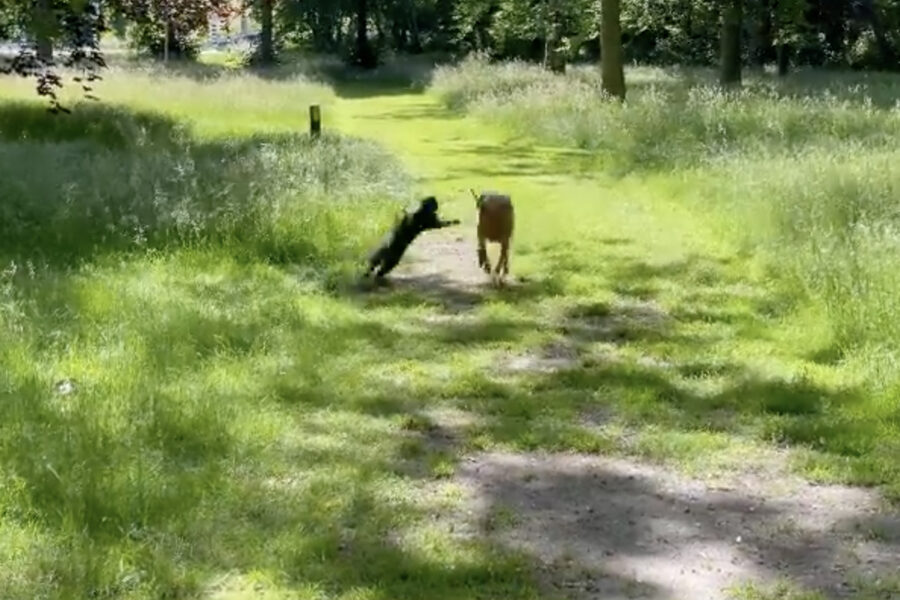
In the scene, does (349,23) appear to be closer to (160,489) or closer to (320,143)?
(320,143)

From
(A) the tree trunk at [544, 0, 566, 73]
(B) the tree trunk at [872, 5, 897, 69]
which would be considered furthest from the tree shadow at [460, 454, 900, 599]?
(B) the tree trunk at [872, 5, 897, 69]

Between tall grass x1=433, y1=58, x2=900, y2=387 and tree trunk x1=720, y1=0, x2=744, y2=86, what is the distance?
5.59 feet

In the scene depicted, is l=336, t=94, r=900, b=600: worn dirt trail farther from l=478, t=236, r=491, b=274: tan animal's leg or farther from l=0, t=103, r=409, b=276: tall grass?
l=0, t=103, r=409, b=276: tall grass

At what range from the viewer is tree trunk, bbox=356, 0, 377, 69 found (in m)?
48.7

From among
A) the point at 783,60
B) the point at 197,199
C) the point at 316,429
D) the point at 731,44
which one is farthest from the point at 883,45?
the point at 316,429

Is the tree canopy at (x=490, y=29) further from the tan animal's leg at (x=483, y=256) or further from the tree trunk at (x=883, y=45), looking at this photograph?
the tan animal's leg at (x=483, y=256)

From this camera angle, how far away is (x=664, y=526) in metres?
4.93

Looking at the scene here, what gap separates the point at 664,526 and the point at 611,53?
19.0 m

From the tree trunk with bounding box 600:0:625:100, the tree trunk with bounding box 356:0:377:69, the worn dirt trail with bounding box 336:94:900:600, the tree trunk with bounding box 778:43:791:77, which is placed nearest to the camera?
the worn dirt trail with bounding box 336:94:900:600

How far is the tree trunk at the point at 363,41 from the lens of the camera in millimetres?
48719

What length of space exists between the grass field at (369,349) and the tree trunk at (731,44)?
10.9 metres

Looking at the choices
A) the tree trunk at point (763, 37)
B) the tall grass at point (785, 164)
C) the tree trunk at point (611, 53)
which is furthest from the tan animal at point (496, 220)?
the tree trunk at point (763, 37)

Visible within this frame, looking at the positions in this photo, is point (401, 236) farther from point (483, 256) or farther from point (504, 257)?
point (504, 257)

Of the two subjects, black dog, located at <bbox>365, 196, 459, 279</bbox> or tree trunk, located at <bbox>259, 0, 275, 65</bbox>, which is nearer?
black dog, located at <bbox>365, 196, 459, 279</bbox>
